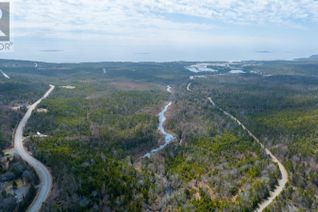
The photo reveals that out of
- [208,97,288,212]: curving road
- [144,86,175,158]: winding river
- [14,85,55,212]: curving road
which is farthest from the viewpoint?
[144,86,175,158]: winding river

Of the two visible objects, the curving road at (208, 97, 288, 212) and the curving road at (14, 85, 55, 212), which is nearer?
the curving road at (14, 85, 55, 212)

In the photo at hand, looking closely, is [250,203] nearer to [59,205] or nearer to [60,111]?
[59,205]

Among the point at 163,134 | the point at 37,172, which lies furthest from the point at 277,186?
the point at 163,134

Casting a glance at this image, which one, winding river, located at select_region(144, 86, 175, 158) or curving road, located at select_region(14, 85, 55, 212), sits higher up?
winding river, located at select_region(144, 86, 175, 158)

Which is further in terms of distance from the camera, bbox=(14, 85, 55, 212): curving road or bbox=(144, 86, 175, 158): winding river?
bbox=(144, 86, 175, 158): winding river

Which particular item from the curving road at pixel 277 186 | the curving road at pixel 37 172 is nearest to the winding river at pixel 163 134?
the curving road at pixel 277 186

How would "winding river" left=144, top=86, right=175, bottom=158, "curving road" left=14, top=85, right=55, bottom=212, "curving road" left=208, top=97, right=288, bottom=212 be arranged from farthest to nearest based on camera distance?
"winding river" left=144, top=86, right=175, bottom=158, "curving road" left=208, top=97, right=288, bottom=212, "curving road" left=14, top=85, right=55, bottom=212

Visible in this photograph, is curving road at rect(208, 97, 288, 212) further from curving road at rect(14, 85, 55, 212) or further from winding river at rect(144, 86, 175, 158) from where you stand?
curving road at rect(14, 85, 55, 212)

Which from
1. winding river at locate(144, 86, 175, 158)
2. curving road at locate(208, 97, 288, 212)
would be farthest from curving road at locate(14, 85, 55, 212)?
curving road at locate(208, 97, 288, 212)

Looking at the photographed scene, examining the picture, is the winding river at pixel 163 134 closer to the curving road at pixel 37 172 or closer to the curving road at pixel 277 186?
the curving road at pixel 277 186

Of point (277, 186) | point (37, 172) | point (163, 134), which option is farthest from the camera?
point (163, 134)

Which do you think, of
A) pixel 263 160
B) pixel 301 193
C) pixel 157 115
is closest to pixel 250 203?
pixel 301 193

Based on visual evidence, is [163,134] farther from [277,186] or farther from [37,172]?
[277,186]

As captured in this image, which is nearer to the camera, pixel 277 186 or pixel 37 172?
pixel 277 186
